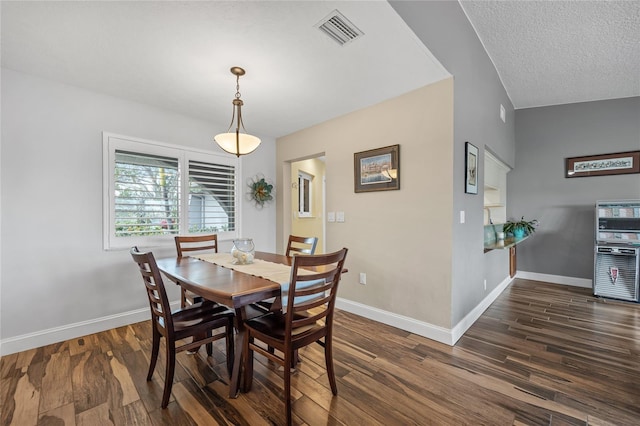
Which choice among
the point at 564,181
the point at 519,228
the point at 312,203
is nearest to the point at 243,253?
the point at 312,203

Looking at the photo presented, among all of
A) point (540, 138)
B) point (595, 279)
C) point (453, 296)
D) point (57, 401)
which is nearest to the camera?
point (57, 401)

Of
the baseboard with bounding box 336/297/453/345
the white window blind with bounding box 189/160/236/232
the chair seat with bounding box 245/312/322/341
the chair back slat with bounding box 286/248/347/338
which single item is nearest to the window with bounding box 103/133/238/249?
the white window blind with bounding box 189/160/236/232

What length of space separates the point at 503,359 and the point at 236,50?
3288mm

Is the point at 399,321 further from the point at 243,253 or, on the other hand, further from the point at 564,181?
the point at 564,181

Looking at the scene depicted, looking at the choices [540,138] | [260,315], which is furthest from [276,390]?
[540,138]

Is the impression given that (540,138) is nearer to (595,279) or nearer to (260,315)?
(595,279)

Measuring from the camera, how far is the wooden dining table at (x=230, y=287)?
1469 millimetres

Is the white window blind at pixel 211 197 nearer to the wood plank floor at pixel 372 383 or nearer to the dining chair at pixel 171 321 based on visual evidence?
the wood plank floor at pixel 372 383

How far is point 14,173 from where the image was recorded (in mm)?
2326

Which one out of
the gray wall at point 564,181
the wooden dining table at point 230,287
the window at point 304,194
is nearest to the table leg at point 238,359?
the wooden dining table at point 230,287

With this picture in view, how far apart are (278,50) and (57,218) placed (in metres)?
2.59

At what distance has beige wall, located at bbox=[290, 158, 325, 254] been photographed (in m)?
4.55

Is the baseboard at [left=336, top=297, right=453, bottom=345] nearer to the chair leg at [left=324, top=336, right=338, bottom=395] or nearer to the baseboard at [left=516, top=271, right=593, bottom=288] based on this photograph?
the chair leg at [left=324, top=336, right=338, bottom=395]

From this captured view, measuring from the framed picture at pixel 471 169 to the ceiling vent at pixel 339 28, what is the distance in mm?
1568
